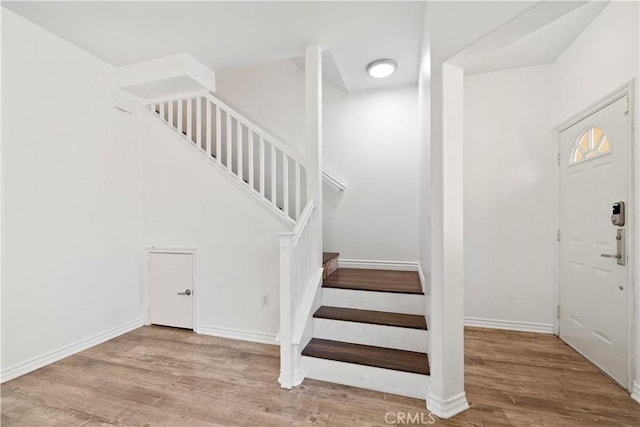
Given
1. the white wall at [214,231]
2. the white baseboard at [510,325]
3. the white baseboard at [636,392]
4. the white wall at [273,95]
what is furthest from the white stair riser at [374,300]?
the white wall at [273,95]

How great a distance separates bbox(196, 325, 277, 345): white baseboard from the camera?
2.79 metres

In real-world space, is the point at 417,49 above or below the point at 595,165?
above

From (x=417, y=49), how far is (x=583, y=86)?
4.79 ft

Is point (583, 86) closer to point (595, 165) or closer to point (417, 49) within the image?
point (595, 165)

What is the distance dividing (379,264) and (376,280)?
70cm

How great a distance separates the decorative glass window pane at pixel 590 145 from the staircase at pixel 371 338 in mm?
1840

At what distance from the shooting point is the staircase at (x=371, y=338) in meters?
1.94

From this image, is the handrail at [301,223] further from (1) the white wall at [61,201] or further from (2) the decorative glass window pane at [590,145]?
(2) the decorative glass window pane at [590,145]

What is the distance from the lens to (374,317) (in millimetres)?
2344

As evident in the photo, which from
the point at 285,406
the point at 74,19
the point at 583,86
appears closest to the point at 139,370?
the point at 285,406

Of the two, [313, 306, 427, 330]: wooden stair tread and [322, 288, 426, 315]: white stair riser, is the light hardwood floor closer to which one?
[313, 306, 427, 330]: wooden stair tread

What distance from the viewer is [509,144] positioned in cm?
300

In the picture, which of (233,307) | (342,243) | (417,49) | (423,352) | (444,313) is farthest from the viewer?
(342,243)

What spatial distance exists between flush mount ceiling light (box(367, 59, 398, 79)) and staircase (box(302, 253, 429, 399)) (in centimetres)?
223
